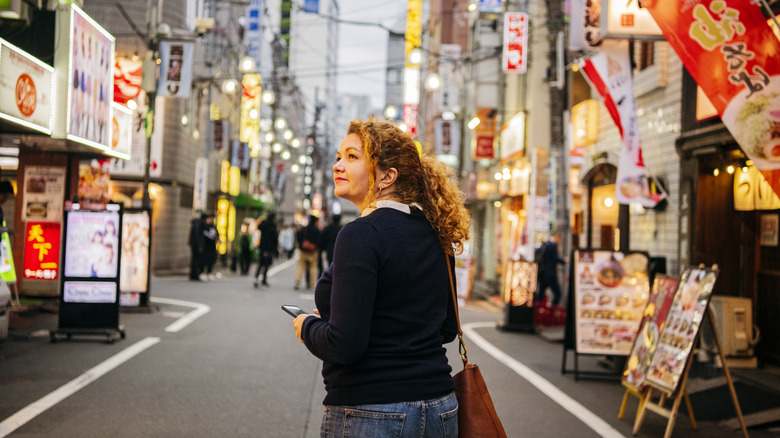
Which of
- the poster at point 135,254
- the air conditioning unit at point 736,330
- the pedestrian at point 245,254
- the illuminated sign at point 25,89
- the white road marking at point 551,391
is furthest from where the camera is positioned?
the pedestrian at point 245,254

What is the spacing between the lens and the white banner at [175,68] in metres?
21.9

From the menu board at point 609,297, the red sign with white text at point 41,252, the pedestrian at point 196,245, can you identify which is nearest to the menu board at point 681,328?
the menu board at point 609,297

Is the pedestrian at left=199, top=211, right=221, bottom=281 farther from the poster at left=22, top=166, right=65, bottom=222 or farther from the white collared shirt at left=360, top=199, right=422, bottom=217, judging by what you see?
the white collared shirt at left=360, top=199, right=422, bottom=217

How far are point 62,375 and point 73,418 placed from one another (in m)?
2.02

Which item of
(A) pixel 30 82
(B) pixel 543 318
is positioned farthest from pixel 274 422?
(B) pixel 543 318

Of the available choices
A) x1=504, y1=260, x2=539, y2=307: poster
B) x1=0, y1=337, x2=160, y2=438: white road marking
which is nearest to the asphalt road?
x1=0, y1=337, x2=160, y2=438: white road marking

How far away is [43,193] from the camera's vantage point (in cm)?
1506

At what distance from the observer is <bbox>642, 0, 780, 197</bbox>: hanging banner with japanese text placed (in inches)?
257

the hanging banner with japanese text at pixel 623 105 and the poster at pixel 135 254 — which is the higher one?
the hanging banner with japanese text at pixel 623 105

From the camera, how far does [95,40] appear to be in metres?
12.5

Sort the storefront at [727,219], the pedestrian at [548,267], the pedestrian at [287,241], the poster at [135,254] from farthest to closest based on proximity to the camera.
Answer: the pedestrian at [287,241] < the pedestrian at [548,267] < the poster at [135,254] < the storefront at [727,219]

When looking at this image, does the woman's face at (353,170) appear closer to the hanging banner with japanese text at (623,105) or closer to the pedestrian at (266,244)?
the hanging banner with japanese text at (623,105)

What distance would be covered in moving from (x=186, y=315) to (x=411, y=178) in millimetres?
12187

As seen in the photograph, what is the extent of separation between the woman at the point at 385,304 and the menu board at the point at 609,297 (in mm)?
7456
